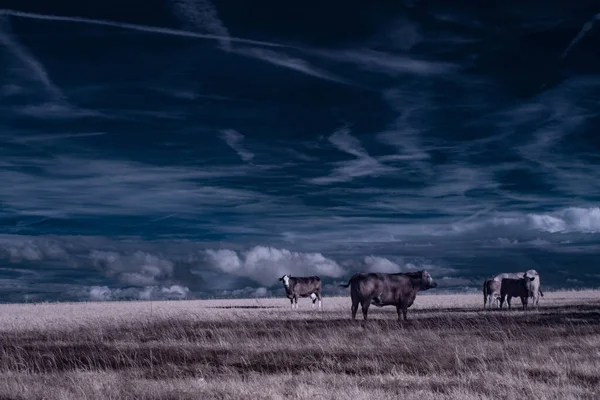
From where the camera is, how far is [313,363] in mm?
15289

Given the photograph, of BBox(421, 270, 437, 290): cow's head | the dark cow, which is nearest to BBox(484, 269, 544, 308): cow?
the dark cow

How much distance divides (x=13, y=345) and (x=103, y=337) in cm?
298

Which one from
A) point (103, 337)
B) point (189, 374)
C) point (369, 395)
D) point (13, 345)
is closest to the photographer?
point (369, 395)

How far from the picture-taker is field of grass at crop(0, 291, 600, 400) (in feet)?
37.8

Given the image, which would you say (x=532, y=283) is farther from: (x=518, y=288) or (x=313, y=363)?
(x=313, y=363)

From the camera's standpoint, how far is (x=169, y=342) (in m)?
19.9

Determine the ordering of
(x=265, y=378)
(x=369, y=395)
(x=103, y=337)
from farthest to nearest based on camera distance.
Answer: (x=103, y=337), (x=265, y=378), (x=369, y=395)

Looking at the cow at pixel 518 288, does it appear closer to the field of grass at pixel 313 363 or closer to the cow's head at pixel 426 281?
the cow's head at pixel 426 281

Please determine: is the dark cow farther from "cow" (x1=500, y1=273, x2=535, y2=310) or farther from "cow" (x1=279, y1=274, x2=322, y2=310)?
"cow" (x1=279, y1=274, x2=322, y2=310)

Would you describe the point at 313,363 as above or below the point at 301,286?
below

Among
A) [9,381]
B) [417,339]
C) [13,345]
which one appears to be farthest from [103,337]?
[417,339]

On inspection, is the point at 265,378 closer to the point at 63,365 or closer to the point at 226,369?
the point at 226,369

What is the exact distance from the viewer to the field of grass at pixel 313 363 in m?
11.5

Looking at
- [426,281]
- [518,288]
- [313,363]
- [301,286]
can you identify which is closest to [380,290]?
[426,281]
